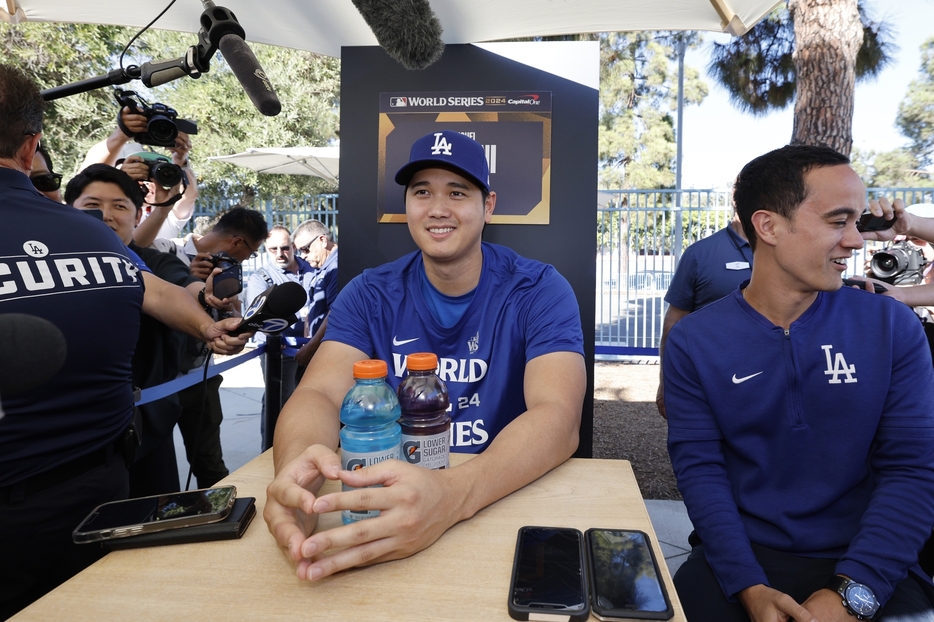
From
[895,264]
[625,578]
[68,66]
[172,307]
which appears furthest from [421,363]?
[68,66]

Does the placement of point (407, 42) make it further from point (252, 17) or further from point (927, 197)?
point (927, 197)

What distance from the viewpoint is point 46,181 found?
277 cm

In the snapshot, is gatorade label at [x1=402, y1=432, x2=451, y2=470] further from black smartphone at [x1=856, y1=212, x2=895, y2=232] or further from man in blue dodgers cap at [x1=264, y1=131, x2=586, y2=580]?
black smartphone at [x1=856, y1=212, x2=895, y2=232]

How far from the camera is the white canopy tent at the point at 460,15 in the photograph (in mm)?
3137

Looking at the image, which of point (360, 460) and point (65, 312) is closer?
point (360, 460)

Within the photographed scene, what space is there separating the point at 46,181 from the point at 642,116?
1124 inches

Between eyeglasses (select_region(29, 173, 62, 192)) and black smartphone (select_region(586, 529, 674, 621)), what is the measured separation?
2.84m

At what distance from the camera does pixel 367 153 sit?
349 cm

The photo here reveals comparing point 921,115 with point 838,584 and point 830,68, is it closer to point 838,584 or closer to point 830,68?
point 830,68

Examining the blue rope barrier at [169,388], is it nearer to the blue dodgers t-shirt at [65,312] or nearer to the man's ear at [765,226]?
the blue dodgers t-shirt at [65,312]

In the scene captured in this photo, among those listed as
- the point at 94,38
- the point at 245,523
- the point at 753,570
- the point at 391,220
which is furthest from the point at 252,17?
the point at 94,38

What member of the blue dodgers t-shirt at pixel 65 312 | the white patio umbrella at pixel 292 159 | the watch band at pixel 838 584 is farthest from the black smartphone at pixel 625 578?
the white patio umbrella at pixel 292 159

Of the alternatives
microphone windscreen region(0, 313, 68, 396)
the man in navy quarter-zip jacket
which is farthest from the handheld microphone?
microphone windscreen region(0, 313, 68, 396)

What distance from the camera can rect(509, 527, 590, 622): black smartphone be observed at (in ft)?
3.21
